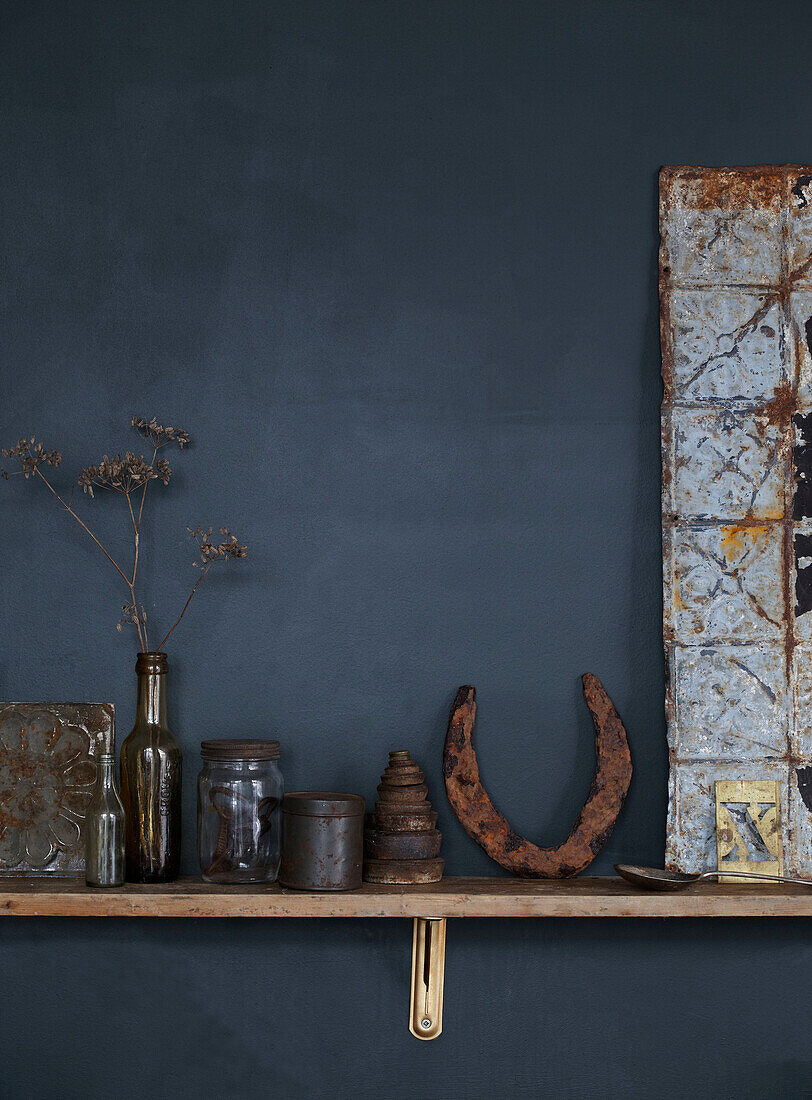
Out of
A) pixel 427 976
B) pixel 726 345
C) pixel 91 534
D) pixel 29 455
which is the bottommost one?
pixel 427 976

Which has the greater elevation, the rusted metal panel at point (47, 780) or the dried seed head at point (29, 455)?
the dried seed head at point (29, 455)

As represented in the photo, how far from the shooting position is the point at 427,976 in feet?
4.68

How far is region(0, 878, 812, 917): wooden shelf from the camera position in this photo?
130cm

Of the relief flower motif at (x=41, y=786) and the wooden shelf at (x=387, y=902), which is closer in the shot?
the wooden shelf at (x=387, y=902)

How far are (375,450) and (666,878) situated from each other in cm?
77

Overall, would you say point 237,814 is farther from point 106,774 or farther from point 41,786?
point 41,786

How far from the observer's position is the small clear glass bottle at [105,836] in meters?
1.34

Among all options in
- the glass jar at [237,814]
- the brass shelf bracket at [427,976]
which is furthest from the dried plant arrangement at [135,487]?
the brass shelf bracket at [427,976]

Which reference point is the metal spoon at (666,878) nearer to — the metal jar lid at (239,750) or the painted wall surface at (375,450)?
the painted wall surface at (375,450)

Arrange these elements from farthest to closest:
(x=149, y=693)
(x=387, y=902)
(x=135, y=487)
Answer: (x=135, y=487), (x=149, y=693), (x=387, y=902)

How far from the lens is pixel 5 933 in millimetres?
1463

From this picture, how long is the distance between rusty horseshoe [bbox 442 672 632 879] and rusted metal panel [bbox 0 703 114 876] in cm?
54

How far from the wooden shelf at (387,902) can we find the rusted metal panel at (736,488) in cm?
13

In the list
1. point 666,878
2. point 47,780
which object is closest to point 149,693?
point 47,780
